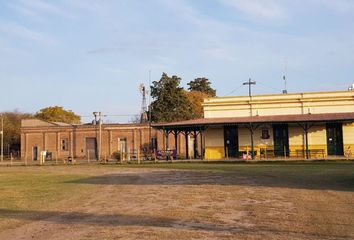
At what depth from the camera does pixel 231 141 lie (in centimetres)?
5228

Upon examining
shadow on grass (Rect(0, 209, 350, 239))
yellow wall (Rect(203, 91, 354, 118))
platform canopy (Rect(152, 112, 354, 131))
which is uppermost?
yellow wall (Rect(203, 91, 354, 118))

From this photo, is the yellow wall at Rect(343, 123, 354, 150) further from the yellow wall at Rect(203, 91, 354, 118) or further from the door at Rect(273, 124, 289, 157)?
the door at Rect(273, 124, 289, 157)

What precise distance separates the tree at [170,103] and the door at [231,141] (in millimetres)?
30984

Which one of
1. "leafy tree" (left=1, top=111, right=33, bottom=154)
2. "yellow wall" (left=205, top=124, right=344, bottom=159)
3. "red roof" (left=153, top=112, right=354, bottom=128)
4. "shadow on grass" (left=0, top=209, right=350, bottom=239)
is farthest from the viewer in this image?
"leafy tree" (left=1, top=111, right=33, bottom=154)

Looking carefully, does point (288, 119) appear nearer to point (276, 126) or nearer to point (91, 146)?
point (276, 126)

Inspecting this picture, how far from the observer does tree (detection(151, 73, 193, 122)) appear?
83.0 metres

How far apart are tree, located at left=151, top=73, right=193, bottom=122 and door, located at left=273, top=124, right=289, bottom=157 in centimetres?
3381

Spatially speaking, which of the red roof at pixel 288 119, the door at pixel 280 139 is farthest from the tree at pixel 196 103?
the red roof at pixel 288 119

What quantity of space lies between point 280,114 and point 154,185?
105ft

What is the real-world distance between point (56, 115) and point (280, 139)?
6669 centimetres

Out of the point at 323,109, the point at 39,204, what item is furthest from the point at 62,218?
the point at 323,109

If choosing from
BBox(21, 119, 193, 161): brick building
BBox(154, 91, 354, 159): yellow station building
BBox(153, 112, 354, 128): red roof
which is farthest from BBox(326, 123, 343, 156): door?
BBox(21, 119, 193, 161): brick building

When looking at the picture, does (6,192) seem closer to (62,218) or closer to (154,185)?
(154,185)

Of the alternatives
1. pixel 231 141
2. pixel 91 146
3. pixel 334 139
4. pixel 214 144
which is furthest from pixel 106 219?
pixel 91 146
